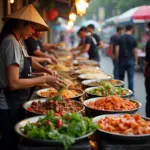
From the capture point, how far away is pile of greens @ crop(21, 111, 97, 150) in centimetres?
236

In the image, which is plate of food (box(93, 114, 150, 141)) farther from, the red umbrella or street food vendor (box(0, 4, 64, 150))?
the red umbrella

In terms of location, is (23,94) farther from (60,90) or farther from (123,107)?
(123,107)

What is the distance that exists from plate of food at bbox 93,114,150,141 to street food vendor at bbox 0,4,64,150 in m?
0.87

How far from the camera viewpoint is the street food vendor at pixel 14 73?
3258 millimetres

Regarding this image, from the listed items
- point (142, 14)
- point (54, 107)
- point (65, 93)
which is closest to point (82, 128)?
point (54, 107)

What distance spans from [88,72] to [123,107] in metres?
2.97

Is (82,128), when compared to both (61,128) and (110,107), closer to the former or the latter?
(61,128)

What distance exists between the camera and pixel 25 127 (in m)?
2.56

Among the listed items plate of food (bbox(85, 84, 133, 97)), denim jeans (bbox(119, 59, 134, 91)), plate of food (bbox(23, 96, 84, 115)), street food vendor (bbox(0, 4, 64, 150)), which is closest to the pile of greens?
plate of food (bbox(23, 96, 84, 115))

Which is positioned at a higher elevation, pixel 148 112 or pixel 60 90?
pixel 60 90

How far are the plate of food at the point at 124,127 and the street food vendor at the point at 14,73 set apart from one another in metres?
0.87

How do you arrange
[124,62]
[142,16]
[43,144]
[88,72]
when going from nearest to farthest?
1. [43,144]
2. [88,72]
3. [124,62]
4. [142,16]

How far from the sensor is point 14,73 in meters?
3.21

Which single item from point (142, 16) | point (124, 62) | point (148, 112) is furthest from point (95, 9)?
point (148, 112)
